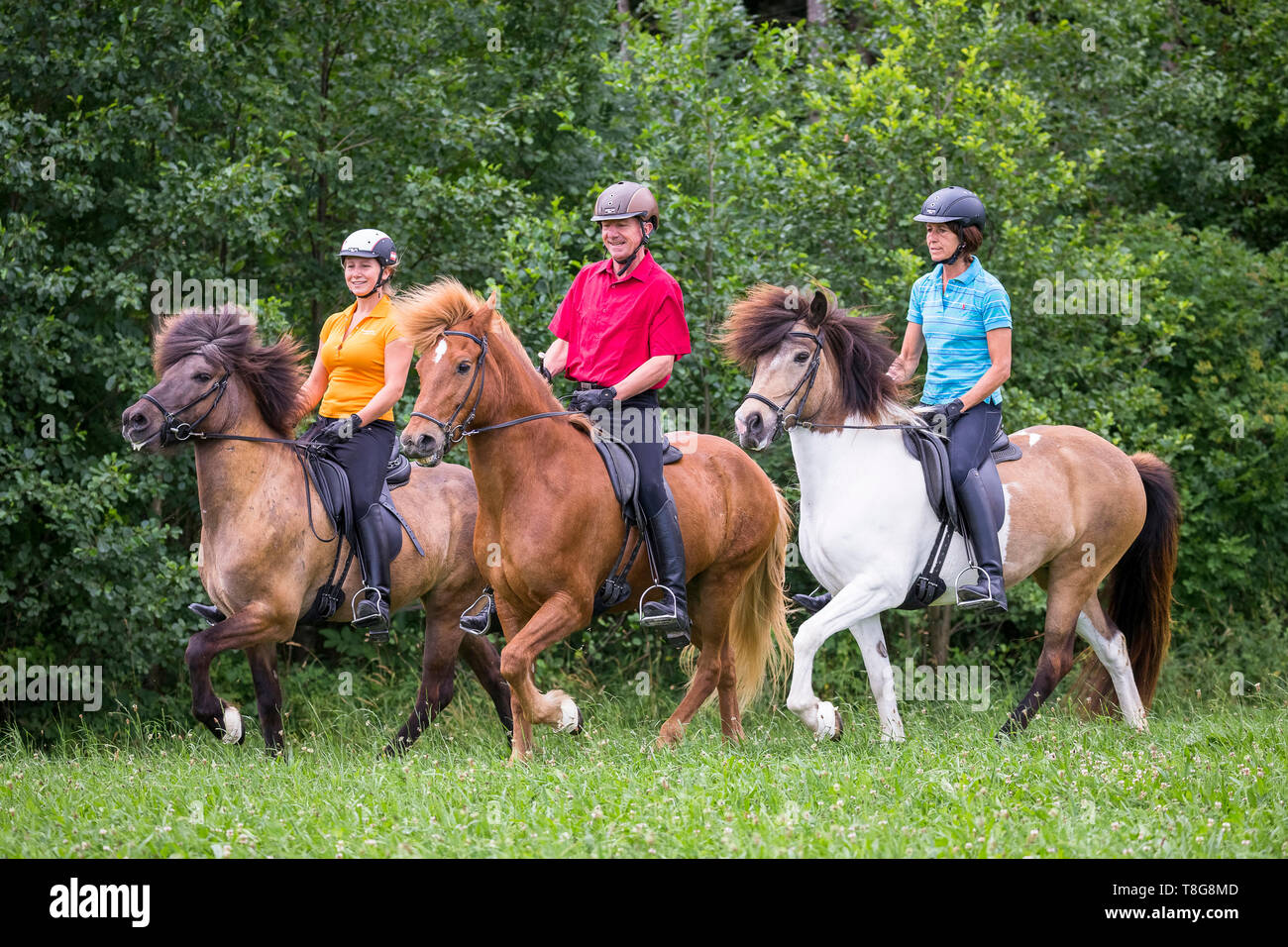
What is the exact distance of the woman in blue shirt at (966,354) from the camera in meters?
7.16

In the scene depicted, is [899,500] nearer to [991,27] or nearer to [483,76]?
[991,27]

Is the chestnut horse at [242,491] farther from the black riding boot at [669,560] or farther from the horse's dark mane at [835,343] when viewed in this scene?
the horse's dark mane at [835,343]

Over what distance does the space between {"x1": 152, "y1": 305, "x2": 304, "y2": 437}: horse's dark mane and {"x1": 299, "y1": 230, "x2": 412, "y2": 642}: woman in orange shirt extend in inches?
8.2

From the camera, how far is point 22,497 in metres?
9.83

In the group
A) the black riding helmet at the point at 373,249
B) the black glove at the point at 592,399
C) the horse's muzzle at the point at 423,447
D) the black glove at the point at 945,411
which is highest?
the black riding helmet at the point at 373,249

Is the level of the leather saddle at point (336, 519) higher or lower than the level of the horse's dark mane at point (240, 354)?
lower

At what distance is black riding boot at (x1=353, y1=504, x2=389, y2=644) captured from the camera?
759 cm

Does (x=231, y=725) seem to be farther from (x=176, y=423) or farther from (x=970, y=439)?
(x=970, y=439)

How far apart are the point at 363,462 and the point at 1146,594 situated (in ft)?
16.7

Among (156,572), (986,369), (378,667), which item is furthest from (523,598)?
(378,667)

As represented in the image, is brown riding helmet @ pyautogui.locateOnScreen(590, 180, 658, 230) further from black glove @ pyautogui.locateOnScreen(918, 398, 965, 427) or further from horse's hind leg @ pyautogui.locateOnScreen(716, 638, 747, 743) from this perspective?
horse's hind leg @ pyautogui.locateOnScreen(716, 638, 747, 743)

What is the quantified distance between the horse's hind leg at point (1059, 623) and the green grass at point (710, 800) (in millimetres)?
341

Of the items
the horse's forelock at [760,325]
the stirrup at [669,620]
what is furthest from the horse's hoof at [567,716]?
the horse's forelock at [760,325]

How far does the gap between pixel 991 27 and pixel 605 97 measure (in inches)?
154
